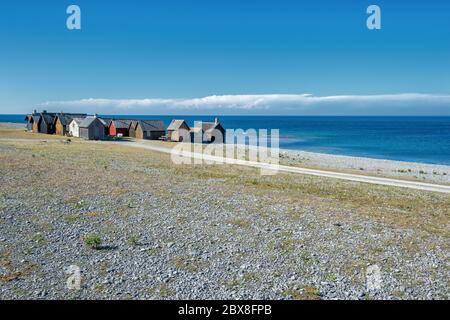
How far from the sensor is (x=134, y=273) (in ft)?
37.9

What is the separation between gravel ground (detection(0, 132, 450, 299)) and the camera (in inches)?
426

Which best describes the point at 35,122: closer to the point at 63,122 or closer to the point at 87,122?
the point at 63,122

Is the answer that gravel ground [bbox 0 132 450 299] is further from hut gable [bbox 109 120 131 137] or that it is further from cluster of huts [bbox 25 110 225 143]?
hut gable [bbox 109 120 131 137]

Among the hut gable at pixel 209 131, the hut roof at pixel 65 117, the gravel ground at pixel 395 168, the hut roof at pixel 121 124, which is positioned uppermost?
the hut roof at pixel 65 117

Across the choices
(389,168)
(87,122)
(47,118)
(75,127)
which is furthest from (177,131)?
(389,168)

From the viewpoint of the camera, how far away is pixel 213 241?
48.3 feet

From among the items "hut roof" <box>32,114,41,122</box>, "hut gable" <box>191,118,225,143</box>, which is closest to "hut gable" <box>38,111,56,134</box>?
"hut roof" <box>32,114,41,122</box>

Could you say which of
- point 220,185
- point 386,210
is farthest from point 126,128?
point 386,210

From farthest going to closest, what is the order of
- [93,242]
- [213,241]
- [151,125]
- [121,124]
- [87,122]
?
[121,124] → [151,125] → [87,122] → [213,241] → [93,242]

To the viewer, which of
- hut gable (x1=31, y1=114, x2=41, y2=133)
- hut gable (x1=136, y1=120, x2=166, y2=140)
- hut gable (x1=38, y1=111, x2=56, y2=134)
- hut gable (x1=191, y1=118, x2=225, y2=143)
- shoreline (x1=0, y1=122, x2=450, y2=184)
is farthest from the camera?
hut gable (x1=31, y1=114, x2=41, y2=133)

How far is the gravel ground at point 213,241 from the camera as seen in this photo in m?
10.8

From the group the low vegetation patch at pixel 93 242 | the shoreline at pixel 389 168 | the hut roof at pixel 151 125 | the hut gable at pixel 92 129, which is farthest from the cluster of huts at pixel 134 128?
the low vegetation patch at pixel 93 242

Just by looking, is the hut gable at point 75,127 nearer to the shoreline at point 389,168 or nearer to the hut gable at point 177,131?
the hut gable at point 177,131
